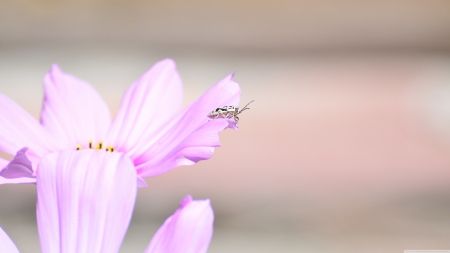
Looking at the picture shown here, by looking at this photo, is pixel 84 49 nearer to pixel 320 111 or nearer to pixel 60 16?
pixel 60 16

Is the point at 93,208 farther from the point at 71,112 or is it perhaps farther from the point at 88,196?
the point at 71,112

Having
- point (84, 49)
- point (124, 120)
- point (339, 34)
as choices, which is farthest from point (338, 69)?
point (124, 120)

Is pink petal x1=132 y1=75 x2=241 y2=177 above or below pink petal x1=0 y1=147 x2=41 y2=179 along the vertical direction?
above

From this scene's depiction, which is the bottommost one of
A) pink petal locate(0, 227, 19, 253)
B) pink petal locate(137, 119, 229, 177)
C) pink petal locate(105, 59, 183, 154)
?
pink petal locate(0, 227, 19, 253)

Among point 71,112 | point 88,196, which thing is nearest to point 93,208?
point 88,196
